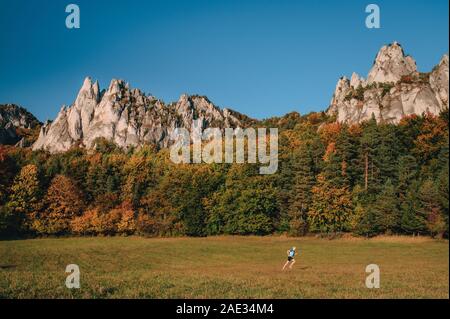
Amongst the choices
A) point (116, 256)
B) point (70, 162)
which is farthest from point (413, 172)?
point (70, 162)

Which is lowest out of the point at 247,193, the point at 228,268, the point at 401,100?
the point at 228,268

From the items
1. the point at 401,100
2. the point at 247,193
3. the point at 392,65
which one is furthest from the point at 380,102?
the point at 247,193

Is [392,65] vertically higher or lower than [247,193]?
higher

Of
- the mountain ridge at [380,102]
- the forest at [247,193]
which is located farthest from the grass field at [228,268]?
the mountain ridge at [380,102]

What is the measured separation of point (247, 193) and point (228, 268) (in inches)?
1527

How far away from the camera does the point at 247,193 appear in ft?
238

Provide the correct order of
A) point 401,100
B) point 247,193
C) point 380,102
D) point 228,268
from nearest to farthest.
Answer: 1. point 228,268
2. point 247,193
3. point 401,100
4. point 380,102

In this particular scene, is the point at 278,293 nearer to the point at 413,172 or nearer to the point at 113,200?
the point at 413,172

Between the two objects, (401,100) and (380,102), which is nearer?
(401,100)

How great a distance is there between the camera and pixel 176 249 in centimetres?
5306

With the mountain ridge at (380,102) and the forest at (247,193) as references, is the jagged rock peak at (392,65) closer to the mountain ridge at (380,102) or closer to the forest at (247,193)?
the mountain ridge at (380,102)

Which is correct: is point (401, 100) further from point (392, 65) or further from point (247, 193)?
point (247, 193)
